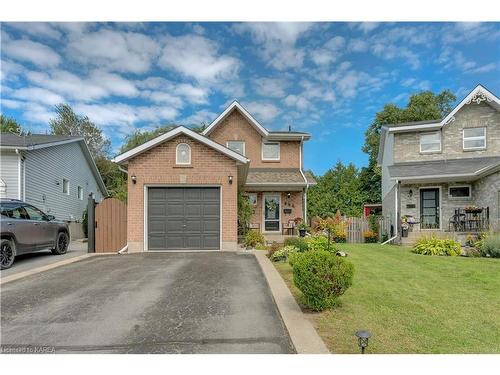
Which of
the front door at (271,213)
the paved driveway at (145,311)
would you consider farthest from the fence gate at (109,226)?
the front door at (271,213)

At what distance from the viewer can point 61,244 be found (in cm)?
1206

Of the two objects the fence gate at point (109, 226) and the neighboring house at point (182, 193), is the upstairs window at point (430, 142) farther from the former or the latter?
the fence gate at point (109, 226)

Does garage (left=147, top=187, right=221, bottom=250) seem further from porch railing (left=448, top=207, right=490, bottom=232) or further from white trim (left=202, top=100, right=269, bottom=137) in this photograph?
porch railing (left=448, top=207, right=490, bottom=232)

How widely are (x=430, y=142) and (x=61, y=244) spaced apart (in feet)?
63.9

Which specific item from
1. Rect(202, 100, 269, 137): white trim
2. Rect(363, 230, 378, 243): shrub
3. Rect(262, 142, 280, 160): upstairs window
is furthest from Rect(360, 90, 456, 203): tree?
Rect(202, 100, 269, 137): white trim

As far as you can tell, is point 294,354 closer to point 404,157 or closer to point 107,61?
point 107,61

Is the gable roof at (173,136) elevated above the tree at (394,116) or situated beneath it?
situated beneath

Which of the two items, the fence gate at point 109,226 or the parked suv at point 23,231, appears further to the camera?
the fence gate at point 109,226

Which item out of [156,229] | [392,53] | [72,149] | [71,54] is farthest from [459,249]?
[72,149]

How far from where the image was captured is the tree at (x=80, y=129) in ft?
145

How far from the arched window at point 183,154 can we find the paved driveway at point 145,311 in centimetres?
502

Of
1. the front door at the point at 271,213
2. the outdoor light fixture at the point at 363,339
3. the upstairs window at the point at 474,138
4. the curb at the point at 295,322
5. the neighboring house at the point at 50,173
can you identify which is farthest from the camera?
the front door at the point at 271,213

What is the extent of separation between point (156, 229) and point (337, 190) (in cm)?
2136

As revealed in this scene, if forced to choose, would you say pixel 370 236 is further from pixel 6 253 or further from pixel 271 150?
pixel 6 253
